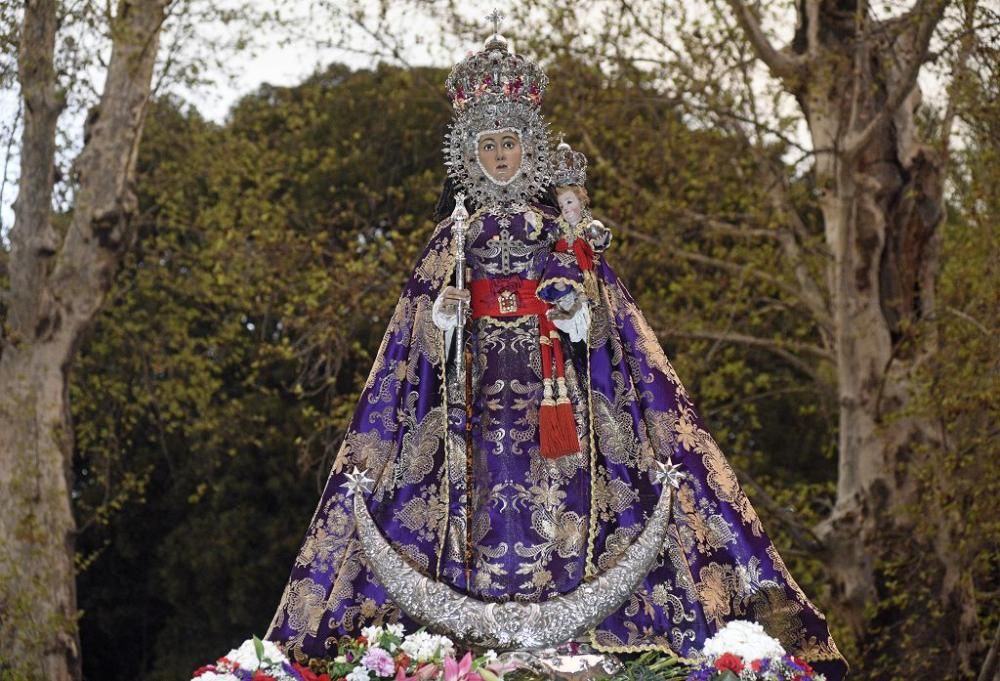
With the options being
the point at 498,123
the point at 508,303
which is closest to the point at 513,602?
the point at 508,303

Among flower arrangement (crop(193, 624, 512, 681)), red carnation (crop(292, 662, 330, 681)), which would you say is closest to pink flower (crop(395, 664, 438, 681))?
flower arrangement (crop(193, 624, 512, 681))

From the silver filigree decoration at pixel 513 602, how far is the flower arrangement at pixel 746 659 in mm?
486

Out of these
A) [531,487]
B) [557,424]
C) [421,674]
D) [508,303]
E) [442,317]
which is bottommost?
[421,674]

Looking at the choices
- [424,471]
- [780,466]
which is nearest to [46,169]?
[424,471]

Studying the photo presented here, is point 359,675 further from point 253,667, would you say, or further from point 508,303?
point 508,303

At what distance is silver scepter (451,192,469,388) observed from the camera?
675 centimetres

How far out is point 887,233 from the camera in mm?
11234

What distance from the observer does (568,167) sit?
688 centimetres

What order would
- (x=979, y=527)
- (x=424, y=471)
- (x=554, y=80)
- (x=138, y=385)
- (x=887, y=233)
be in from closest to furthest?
(x=424, y=471) < (x=979, y=527) < (x=887, y=233) < (x=554, y=80) < (x=138, y=385)

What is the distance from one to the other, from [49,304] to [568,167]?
519 cm

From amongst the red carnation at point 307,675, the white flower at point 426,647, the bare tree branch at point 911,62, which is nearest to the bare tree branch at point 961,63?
the bare tree branch at point 911,62

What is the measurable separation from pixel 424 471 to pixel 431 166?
9660 millimetres

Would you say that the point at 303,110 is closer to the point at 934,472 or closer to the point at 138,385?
the point at 138,385

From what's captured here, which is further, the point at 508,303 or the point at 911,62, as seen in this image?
the point at 911,62
